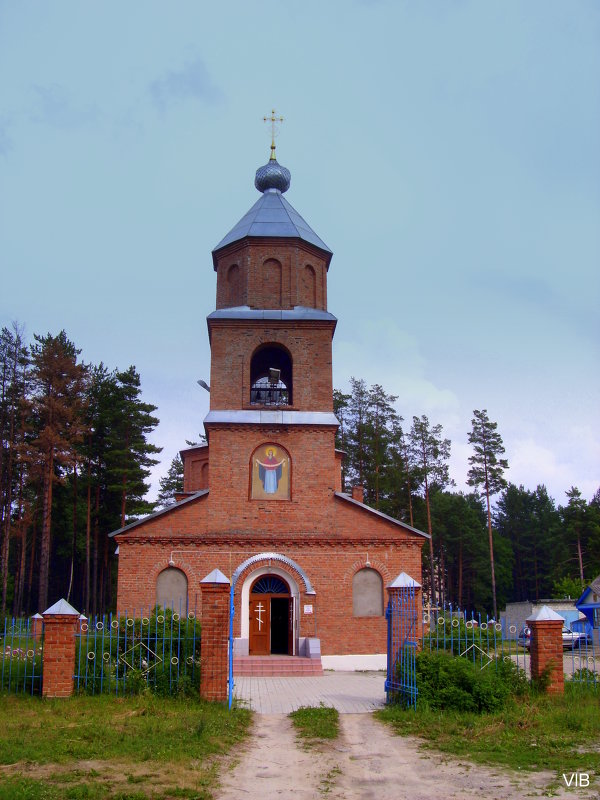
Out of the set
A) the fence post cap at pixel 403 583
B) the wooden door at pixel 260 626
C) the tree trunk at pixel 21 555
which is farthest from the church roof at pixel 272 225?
the tree trunk at pixel 21 555

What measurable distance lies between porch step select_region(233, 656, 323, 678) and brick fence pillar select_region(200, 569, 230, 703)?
22.4ft

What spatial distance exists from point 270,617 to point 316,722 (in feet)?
31.3

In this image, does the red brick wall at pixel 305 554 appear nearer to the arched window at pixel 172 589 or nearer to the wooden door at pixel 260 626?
the arched window at pixel 172 589

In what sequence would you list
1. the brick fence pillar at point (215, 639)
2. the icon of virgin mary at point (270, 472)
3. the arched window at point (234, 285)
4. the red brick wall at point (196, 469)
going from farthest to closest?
the red brick wall at point (196, 469)
the arched window at point (234, 285)
the icon of virgin mary at point (270, 472)
the brick fence pillar at point (215, 639)

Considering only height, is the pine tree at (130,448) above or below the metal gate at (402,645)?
above

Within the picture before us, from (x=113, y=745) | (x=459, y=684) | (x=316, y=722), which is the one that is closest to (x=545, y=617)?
(x=459, y=684)

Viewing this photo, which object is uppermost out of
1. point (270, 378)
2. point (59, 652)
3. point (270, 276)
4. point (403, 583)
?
point (270, 276)

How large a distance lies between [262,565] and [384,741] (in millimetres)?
10670

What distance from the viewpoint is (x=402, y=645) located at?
12734mm

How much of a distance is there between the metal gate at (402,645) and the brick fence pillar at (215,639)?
2870mm

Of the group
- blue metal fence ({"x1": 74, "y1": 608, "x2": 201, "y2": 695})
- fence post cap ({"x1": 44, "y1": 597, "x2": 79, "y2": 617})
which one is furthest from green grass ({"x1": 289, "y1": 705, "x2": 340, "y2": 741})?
fence post cap ({"x1": 44, "y1": 597, "x2": 79, "y2": 617})

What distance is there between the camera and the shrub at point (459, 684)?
11320mm

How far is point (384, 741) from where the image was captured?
9.88 metres

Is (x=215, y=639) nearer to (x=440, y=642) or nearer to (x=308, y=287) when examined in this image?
(x=440, y=642)
